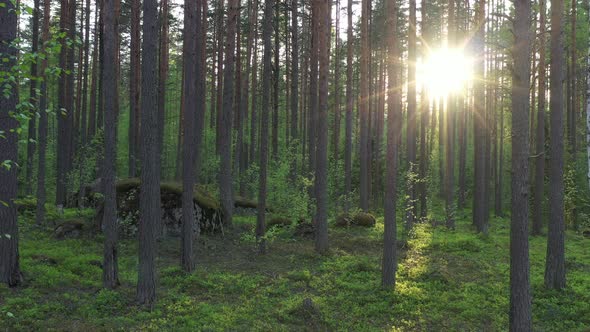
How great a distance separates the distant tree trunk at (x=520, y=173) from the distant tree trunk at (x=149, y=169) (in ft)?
22.2

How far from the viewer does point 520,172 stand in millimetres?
6504

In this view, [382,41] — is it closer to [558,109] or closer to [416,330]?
[558,109]

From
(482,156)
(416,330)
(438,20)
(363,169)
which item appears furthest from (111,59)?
(438,20)

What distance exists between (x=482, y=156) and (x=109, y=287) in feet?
53.9

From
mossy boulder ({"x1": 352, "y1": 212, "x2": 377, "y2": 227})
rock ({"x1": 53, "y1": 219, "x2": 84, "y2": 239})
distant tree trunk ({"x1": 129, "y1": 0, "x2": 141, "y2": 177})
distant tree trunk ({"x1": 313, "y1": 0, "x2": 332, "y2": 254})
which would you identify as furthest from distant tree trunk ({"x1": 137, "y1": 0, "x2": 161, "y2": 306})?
mossy boulder ({"x1": 352, "y1": 212, "x2": 377, "y2": 227})

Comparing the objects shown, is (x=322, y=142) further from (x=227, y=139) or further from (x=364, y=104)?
(x=364, y=104)

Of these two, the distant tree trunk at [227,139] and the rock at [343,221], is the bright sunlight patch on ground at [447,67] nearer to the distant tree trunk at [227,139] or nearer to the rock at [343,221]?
the rock at [343,221]

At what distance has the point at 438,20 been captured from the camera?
85.9 feet

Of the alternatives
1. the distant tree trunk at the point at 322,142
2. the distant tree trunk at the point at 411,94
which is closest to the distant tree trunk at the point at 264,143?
the distant tree trunk at the point at 322,142

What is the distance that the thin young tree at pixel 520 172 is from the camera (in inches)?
255

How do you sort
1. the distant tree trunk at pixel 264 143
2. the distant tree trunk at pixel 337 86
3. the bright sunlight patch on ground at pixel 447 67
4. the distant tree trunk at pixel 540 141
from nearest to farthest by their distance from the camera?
the distant tree trunk at pixel 264 143 → the distant tree trunk at pixel 540 141 → the bright sunlight patch on ground at pixel 447 67 → the distant tree trunk at pixel 337 86

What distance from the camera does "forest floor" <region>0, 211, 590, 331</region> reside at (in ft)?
25.4

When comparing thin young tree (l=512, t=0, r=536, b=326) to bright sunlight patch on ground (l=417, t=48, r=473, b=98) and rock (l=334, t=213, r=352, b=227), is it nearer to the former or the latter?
rock (l=334, t=213, r=352, b=227)

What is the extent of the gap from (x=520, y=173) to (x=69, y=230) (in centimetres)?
1355
